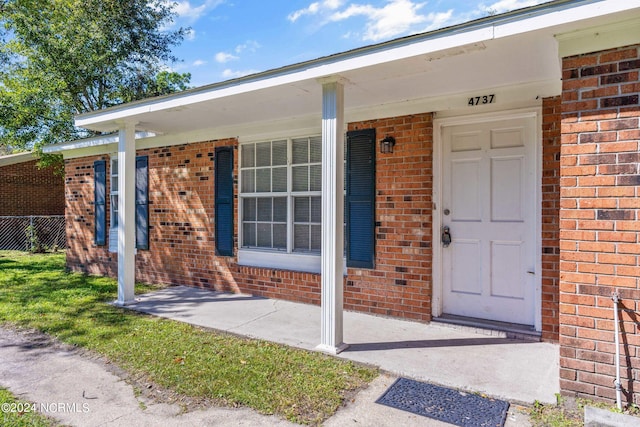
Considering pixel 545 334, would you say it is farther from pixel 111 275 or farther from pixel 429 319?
pixel 111 275

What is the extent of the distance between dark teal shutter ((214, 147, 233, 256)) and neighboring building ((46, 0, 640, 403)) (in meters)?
0.03

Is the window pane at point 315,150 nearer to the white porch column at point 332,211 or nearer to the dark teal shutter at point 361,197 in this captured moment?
the dark teal shutter at point 361,197

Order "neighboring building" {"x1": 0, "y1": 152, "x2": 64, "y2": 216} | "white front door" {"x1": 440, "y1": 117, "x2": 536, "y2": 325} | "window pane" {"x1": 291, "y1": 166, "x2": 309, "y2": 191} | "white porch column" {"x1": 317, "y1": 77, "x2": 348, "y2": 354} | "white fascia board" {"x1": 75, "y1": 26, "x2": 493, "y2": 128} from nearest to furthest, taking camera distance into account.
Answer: "white fascia board" {"x1": 75, "y1": 26, "x2": 493, "y2": 128}, "white porch column" {"x1": 317, "y1": 77, "x2": 348, "y2": 354}, "white front door" {"x1": 440, "y1": 117, "x2": 536, "y2": 325}, "window pane" {"x1": 291, "y1": 166, "x2": 309, "y2": 191}, "neighboring building" {"x1": 0, "y1": 152, "x2": 64, "y2": 216}

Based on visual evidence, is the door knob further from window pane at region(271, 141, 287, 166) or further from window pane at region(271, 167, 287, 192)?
window pane at region(271, 141, 287, 166)

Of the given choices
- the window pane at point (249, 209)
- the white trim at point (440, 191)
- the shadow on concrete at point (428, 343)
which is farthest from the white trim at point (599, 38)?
the window pane at point (249, 209)

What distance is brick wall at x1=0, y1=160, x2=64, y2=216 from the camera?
14.8 m

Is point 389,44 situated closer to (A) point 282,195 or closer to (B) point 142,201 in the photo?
(A) point 282,195

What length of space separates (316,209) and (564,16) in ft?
11.8

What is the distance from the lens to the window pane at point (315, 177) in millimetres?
5484

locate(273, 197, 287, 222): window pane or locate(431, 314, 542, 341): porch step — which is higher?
locate(273, 197, 287, 222): window pane

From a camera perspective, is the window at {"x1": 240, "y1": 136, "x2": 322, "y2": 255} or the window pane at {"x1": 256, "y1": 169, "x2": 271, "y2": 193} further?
the window pane at {"x1": 256, "y1": 169, "x2": 271, "y2": 193}

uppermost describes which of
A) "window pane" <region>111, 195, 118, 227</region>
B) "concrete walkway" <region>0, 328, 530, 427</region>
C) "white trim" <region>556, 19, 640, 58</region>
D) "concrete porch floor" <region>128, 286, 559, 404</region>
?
"white trim" <region>556, 19, 640, 58</region>

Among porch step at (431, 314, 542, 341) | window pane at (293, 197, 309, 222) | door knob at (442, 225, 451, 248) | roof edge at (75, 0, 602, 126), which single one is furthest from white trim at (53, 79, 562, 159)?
porch step at (431, 314, 542, 341)

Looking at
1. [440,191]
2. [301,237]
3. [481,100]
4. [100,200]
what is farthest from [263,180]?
[100,200]
